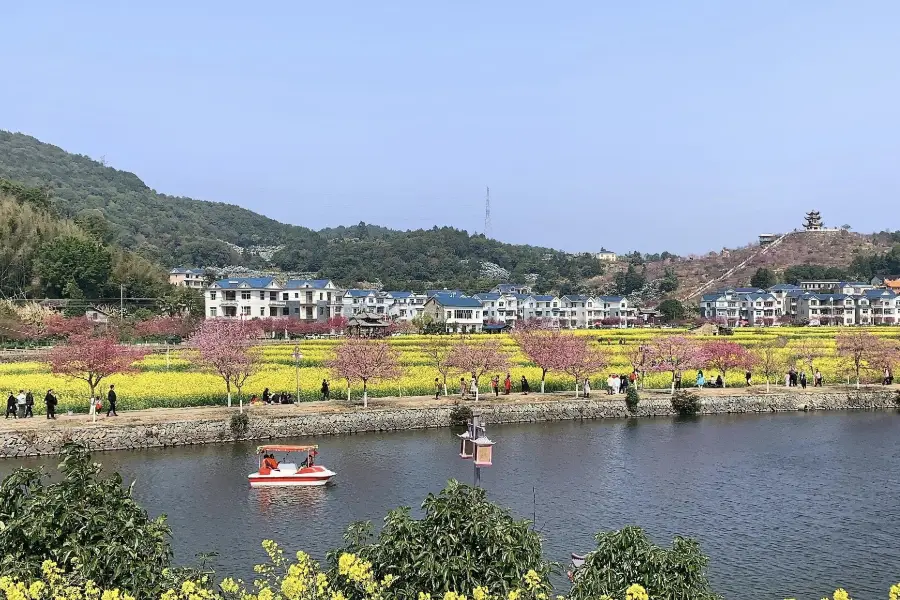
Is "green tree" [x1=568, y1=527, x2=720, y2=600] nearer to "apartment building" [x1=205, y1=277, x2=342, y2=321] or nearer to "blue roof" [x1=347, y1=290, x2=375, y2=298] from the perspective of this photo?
"apartment building" [x1=205, y1=277, x2=342, y2=321]

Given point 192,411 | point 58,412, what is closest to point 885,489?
point 192,411

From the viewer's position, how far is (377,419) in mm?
35562

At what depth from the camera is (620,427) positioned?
37.0m

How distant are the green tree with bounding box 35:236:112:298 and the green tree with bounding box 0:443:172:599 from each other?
291 feet

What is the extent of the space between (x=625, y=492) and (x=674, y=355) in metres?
21.9

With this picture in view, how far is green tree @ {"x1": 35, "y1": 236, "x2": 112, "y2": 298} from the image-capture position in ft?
299

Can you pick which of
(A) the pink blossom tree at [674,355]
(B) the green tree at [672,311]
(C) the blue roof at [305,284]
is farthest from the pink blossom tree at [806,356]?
(C) the blue roof at [305,284]

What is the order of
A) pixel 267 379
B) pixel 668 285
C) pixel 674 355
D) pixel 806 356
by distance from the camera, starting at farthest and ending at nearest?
pixel 668 285
pixel 806 356
pixel 674 355
pixel 267 379

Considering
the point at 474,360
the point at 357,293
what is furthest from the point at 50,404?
the point at 357,293

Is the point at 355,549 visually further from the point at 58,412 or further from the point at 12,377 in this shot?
the point at 12,377

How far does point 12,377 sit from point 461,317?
65.8m

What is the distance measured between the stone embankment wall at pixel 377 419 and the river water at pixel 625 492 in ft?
3.17

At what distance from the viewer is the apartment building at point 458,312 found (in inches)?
4092

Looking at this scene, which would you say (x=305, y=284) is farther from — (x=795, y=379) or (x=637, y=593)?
(x=637, y=593)
